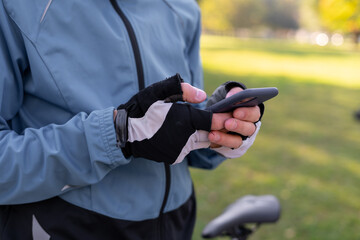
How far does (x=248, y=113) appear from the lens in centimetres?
113

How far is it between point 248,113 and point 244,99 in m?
0.05

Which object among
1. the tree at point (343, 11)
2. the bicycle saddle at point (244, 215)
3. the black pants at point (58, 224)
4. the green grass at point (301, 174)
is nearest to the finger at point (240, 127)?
the black pants at point (58, 224)

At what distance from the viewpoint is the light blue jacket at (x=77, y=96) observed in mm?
1081

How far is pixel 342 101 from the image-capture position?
9633 mm

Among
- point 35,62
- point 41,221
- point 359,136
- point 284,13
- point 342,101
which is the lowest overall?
point 284,13

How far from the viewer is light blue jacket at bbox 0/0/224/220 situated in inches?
42.6

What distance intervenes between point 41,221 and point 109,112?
1.53ft

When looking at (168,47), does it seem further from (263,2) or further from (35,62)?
(263,2)

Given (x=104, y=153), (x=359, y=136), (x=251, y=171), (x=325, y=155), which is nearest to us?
(x=104, y=153)

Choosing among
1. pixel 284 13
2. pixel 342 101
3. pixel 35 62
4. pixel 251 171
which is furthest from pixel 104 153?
pixel 284 13

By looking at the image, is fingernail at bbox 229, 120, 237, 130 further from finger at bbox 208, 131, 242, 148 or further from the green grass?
the green grass

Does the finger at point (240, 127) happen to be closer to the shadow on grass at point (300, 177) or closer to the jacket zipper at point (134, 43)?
the jacket zipper at point (134, 43)

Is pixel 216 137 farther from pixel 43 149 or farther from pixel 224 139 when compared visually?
pixel 43 149

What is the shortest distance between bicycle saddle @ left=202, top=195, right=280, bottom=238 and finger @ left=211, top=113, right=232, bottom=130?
759 mm
